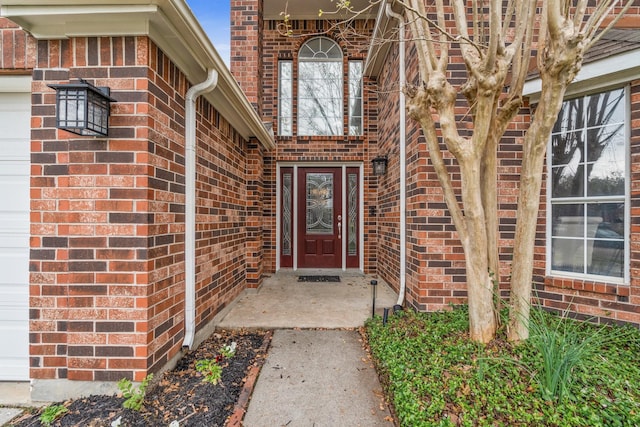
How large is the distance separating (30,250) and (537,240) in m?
4.27

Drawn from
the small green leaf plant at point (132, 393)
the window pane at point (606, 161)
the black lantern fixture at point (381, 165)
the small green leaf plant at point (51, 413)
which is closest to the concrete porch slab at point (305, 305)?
the small green leaf plant at point (132, 393)

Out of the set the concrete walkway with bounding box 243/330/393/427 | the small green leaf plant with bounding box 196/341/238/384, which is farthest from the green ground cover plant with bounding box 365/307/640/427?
the small green leaf plant with bounding box 196/341/238/384

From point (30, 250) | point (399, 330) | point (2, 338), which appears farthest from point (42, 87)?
point (399, 330)

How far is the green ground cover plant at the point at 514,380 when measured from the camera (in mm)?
1524

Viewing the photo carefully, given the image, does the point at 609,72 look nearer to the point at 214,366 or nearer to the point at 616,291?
the point at 616,291

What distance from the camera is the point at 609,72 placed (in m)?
2.46

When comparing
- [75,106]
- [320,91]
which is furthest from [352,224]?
[75,106]

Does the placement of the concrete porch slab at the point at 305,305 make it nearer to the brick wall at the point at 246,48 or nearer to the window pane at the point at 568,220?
the window pane at the point at 568,220

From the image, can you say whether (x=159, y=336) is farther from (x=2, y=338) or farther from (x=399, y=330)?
(x=399, y=330)

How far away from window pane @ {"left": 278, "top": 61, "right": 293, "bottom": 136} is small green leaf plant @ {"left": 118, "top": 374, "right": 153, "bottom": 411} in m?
4.75

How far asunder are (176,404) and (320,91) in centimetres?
549

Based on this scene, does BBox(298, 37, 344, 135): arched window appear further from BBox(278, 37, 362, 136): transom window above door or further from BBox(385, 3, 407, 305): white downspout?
BBox(385, 3, 407, 305): white downspout

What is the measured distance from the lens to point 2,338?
6.94ft

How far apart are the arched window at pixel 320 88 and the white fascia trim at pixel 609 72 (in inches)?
147
